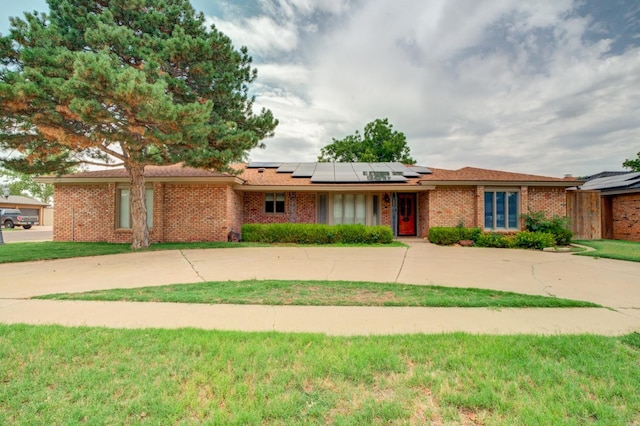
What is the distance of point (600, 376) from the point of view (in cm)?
245

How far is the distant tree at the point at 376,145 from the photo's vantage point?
1213 inches

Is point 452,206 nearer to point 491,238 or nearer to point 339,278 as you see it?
point 491,238

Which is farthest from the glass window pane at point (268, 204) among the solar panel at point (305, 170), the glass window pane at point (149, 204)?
the glass window pane at point (149, 204)

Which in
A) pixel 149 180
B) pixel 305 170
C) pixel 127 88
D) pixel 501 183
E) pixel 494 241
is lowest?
pixel 494 241

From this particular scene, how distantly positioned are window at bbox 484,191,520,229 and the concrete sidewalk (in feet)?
10.6

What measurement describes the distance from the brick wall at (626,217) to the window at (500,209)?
6.31 meters

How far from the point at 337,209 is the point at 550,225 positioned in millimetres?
8874

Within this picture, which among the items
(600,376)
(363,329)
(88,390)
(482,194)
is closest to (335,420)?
(363,329)

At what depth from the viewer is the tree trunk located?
36.0 ft

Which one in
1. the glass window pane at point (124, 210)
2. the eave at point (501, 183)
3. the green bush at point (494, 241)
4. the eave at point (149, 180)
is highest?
the eave at point (149, 180)

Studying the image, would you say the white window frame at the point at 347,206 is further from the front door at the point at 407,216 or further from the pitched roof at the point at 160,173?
the pitched roof at the point at 160,173

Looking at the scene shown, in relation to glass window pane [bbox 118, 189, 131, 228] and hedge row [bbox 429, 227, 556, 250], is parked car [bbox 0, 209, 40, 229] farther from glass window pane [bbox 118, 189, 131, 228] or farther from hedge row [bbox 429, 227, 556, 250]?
hedge row [bbox 429, 227, 556, 250]

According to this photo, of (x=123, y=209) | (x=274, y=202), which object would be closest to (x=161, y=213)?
(x=123, y=209)

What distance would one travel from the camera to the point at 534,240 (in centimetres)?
1106
